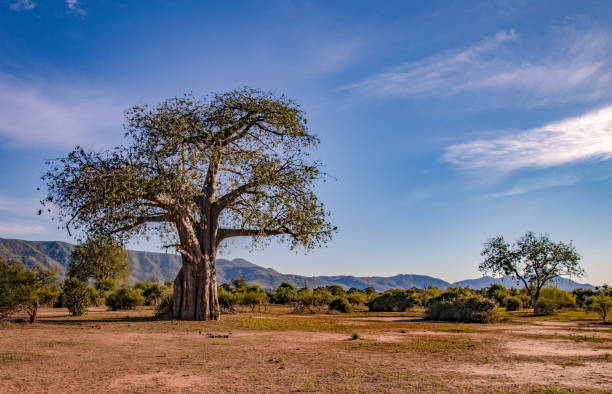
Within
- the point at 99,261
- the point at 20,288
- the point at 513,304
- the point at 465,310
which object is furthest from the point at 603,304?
the point at 20,288

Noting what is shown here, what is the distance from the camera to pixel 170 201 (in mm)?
19359

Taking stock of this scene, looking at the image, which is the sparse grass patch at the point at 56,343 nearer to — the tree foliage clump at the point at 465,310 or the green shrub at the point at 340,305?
the tree foliage clump at the point at 465,310

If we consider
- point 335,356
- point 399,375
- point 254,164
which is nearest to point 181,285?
point 254,164

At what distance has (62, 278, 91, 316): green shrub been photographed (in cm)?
2369

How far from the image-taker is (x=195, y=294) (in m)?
21.0

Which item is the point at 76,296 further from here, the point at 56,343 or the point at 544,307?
the point at 544,307

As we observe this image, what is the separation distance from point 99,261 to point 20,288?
7.38m

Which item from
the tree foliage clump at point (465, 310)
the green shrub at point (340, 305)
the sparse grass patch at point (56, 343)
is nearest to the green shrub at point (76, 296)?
the sparse grass patch at point (56, 343)

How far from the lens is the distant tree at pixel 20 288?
16062 millimetres

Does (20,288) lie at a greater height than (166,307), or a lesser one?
greater

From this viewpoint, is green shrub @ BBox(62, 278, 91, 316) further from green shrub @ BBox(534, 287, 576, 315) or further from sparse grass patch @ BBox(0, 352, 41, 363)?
green shrub @ BBox(534, 287, 576, 315)

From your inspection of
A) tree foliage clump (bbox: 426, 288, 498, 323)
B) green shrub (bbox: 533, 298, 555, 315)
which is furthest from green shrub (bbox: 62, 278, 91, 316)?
green shrub (bbox: 533, 298, 555, 315)

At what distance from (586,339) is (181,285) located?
58.4 ft

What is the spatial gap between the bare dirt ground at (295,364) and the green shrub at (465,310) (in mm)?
9207
